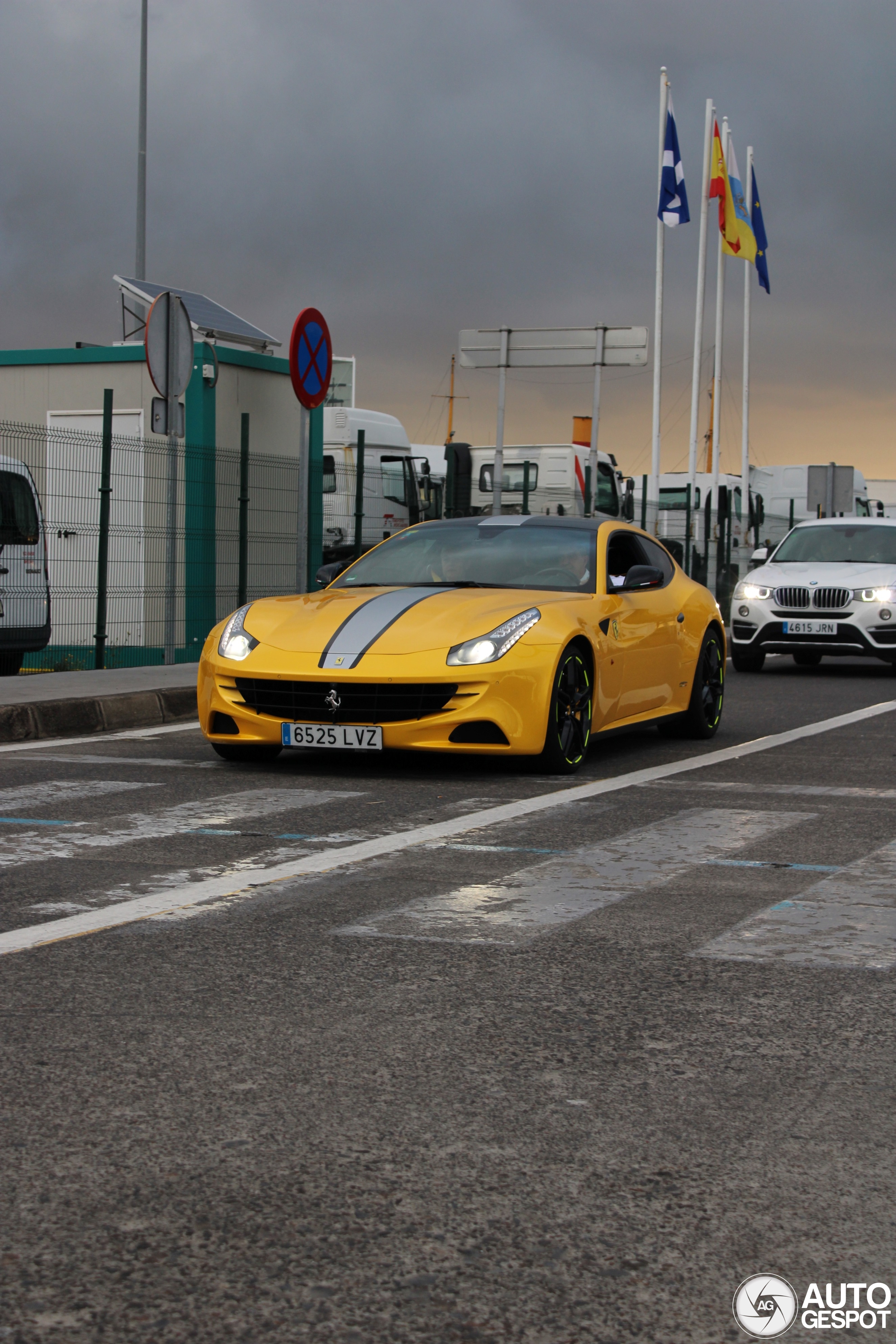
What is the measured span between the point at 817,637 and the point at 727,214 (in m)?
22.3

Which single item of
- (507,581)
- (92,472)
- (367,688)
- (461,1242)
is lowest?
(461,1242)

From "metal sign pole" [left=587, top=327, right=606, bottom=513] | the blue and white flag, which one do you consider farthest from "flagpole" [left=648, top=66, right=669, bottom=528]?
"metal sign pole" [left=587, top=327, right=606, bottom=513]

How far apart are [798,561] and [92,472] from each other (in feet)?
25.6

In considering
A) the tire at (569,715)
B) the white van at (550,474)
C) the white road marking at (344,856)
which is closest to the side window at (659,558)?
the white road marking at (344,856)

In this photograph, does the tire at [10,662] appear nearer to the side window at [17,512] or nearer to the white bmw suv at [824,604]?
the side window at [17,512]

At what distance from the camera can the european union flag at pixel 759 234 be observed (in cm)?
4041

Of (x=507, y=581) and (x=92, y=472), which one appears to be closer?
(x=507, y=581)

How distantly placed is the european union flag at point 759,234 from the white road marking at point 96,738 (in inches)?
1241

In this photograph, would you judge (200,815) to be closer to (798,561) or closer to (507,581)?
(507,581)

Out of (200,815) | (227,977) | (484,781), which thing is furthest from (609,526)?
(227,977)

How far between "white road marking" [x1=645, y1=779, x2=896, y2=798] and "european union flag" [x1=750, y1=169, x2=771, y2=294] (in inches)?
1310

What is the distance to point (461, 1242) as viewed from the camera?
2703 millimetres

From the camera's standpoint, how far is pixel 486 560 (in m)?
9.55

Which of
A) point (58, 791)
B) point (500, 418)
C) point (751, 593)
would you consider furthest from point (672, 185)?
point (58, 791)
